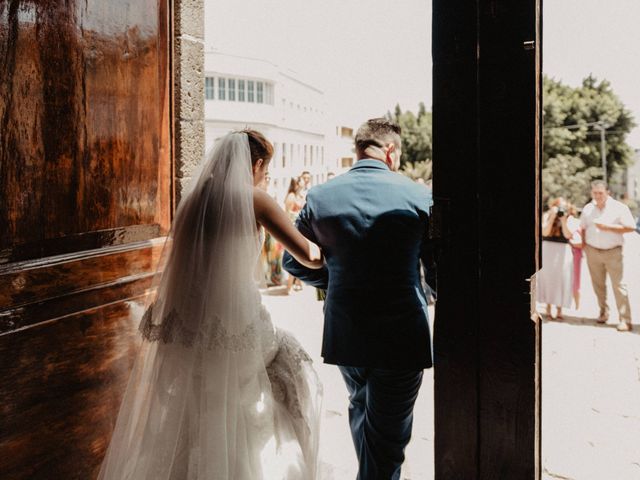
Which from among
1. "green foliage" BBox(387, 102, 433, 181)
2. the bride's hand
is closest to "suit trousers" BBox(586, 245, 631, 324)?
the bride's hand

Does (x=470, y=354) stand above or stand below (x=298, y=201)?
below

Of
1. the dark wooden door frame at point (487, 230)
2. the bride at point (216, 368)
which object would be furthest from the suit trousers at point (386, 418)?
the dark wooden door frame at point (487, 230)

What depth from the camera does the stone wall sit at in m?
3.26

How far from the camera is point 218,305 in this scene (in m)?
2.53

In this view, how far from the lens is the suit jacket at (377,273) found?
2.69 meters

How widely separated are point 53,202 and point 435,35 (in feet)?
5.38

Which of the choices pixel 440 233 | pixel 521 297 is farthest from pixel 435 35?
pixel 521 297

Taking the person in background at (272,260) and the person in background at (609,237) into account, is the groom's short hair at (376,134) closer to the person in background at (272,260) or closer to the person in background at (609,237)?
the person in background at (609,237)

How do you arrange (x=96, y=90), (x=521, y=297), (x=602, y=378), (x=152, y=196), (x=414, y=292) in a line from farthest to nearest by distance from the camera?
(x=602, y=378), (x=152, y=196), (x=414, y=292), (x=96, y=90), (x=521, y=297)

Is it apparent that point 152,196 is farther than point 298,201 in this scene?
No

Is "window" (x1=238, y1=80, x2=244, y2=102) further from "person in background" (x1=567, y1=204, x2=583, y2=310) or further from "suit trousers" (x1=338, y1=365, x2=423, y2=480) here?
"suit trousers" (x1=338, y1=365, x2=423, y2=480)

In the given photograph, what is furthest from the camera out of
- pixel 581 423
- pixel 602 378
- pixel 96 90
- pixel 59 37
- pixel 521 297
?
pixel 602 378

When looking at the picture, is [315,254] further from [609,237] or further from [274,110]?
[274,110]

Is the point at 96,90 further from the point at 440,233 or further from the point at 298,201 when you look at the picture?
the point at 298,201
